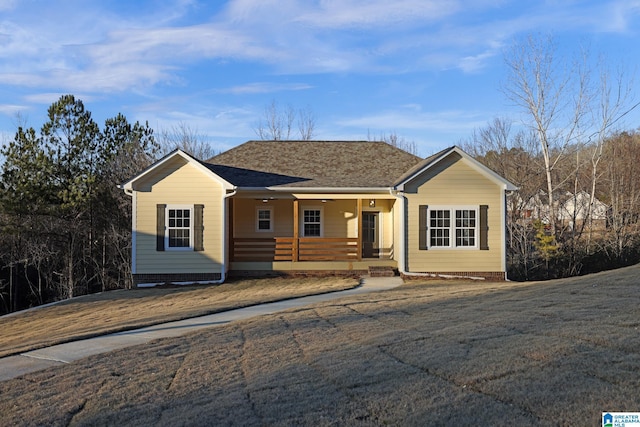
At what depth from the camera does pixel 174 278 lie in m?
17.9

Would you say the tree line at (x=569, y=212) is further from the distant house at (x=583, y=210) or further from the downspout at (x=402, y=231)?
the downspout at (x=402, y=231)

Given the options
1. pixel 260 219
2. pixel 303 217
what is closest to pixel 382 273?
pixel 303 217

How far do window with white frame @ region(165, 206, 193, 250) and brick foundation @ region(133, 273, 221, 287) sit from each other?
3.01ft

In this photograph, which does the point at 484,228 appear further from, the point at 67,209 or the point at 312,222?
the point at 67,209

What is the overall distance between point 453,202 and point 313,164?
5.68 metres

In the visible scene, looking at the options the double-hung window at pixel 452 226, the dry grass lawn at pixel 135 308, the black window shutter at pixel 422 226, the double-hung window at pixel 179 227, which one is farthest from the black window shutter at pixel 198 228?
the double-hung window at pixel 452 226

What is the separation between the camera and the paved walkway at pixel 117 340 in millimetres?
7672

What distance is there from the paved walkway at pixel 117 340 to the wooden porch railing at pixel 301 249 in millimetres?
5839

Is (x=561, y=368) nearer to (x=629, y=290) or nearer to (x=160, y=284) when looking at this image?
(x=629, y=290)

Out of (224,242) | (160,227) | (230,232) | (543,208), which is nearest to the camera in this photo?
(160,227)

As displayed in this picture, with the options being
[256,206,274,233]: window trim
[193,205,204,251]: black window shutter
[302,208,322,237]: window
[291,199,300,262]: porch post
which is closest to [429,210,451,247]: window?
[291,199,300,262]: porch post

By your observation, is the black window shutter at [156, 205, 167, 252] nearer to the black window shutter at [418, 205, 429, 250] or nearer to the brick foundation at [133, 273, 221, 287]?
the brick foundation at [133, 273, 221, 287]

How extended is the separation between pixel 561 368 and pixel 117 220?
23634 mm

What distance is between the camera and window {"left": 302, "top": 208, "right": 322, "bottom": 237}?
2120 centimetres
